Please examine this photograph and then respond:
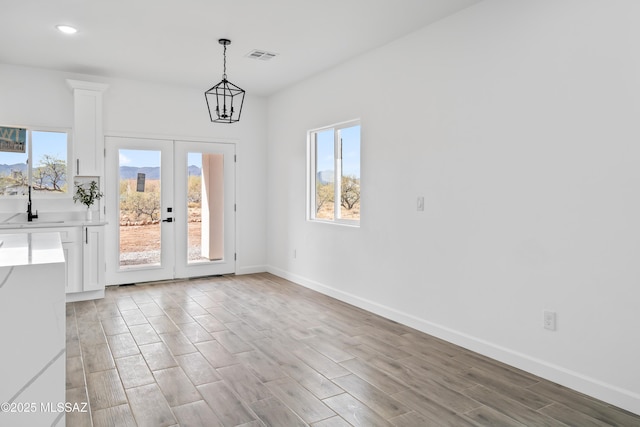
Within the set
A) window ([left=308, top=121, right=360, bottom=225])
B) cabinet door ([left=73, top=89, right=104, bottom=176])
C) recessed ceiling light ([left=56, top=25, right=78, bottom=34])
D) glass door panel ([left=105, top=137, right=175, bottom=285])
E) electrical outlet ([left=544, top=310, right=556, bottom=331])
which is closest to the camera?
electrical outlet ([left=544, top=310, right=556, bottom=331])

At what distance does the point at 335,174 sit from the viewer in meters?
5.38

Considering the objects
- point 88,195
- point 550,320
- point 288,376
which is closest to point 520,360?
point 550,320

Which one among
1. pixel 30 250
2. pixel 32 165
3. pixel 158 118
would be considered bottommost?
pixel 30 250

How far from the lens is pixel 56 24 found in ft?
13.0

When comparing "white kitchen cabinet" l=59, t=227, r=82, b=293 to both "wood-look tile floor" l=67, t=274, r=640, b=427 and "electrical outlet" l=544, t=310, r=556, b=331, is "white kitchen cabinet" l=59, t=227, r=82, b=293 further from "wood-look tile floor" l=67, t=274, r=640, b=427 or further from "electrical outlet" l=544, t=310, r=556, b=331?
"electrical outlet" l=544, t=310, r=556, b=331

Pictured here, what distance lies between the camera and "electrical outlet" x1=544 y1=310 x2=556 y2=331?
298 cm

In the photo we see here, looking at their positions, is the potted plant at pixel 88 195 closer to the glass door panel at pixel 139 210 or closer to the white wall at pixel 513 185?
the glass door panel at pixel 139 210

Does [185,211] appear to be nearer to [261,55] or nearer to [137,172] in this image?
[137,172]

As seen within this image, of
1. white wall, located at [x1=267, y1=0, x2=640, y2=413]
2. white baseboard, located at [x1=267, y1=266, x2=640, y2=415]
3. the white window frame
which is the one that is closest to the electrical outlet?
white wall, located at [x1=267, y1=0, x2=640, y2=413]

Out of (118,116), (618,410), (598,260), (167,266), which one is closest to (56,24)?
(118,116)

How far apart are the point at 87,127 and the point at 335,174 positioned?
3.11m

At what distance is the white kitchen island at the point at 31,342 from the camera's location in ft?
5.60

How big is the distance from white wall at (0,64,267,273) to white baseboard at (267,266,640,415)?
98.5 inches

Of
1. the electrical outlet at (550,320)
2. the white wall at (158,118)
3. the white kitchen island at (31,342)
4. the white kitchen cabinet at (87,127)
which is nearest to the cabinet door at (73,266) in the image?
the white wall at (158,118)
